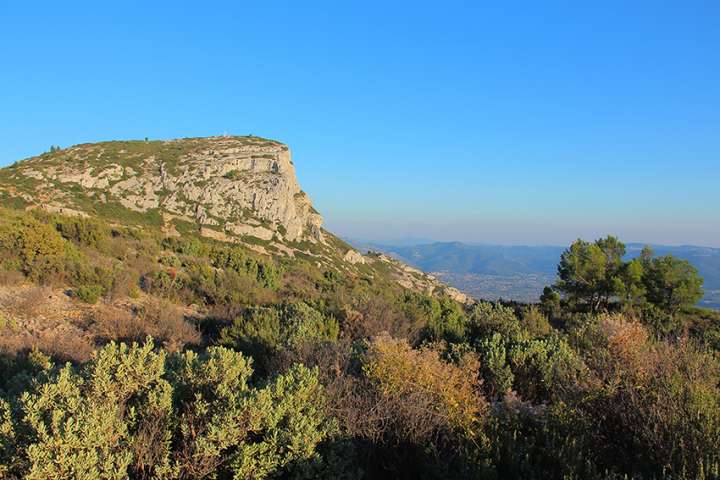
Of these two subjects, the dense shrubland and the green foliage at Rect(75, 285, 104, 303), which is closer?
the dense shrubland

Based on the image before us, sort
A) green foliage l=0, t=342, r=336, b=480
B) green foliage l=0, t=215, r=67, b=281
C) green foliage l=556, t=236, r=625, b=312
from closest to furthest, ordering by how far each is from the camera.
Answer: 1. green foliage l=0, t=342, r=336, b=480
2. green foliage l=0, t=215, r=67, b=281
3. green foliage l=556, t=236, r=625, b=312

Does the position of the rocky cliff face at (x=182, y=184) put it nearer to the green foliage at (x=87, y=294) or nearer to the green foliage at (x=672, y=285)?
the green foliage at (x=87, y=294)

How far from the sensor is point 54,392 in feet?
12.4

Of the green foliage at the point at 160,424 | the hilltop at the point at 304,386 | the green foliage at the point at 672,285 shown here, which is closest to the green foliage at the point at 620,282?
the green foliage at the point at 672,285

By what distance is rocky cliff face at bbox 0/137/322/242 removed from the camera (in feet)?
145

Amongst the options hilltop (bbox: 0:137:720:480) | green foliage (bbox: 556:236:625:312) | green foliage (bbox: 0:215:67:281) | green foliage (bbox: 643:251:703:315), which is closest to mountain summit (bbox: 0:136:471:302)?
green foliage (bbox: 556:236:625:312)

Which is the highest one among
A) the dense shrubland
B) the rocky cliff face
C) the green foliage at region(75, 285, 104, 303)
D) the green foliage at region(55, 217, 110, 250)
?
the rocky cliff face

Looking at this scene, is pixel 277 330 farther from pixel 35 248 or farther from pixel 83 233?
pixel 83 233

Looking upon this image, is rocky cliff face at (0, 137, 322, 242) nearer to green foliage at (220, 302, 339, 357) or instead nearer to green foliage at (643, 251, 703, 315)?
green foliage at (220, 302, 339, 357)

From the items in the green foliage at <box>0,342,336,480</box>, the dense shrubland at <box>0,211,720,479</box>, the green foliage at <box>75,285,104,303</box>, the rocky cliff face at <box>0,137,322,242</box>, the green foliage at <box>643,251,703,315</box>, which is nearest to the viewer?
the green foliage at <box>0,342,336,480</box>

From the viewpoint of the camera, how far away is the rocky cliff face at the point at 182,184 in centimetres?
4428

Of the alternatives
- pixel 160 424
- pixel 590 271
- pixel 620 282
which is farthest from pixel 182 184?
pixel 160 424

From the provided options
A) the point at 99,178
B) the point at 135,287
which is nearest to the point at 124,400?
the point at 135,287

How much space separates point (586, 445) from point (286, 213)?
58.4 metres
